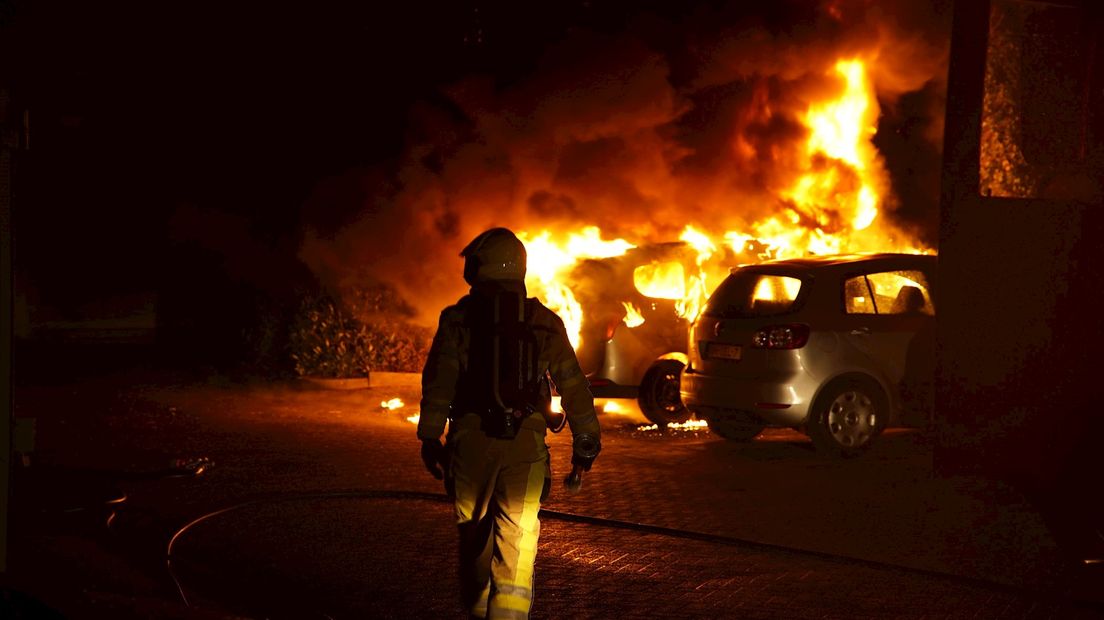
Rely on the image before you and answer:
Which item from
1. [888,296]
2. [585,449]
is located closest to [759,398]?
[888,296]

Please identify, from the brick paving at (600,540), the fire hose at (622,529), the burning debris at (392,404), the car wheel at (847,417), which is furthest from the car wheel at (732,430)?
the burning debris at (392,404)

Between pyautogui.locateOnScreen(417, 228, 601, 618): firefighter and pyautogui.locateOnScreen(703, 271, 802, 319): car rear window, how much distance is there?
547 centimetres

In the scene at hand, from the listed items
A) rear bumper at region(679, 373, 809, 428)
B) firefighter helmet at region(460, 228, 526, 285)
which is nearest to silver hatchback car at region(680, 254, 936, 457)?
rear bumper at region(679, 373, 809, 428)

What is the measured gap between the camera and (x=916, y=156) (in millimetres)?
18016

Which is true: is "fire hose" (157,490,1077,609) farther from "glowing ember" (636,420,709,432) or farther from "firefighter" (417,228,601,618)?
"glowing ember" (636,420,709,432)

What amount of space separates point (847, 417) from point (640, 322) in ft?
8.53

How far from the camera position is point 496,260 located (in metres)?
5.25

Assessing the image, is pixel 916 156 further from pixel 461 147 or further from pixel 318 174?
pixel 318 174

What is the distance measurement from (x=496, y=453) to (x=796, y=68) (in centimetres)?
1023

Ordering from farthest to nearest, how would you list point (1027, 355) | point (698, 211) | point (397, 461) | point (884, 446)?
point (698, 211) < point (884, 446) < point (397, 461) < point (1027, 355)

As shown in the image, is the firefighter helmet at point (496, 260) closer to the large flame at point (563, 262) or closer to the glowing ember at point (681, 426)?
the large flame at point (563, 262)

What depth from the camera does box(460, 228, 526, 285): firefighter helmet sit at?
525cm

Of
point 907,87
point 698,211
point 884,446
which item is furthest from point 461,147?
point 884,446

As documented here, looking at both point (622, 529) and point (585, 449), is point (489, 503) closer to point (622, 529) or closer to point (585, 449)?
point (585, 449)
